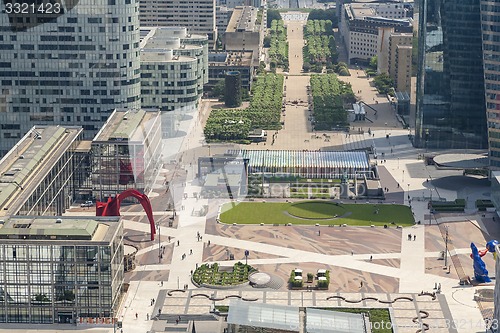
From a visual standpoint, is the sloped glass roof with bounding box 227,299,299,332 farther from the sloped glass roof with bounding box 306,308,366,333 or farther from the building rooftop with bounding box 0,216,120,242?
the building rooftop with bounding box 0,216,120,242

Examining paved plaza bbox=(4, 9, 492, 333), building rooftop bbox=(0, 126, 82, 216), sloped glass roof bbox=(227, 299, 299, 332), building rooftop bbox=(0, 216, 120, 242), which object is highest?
building rooftop bbox=(0, 126, 82, 216)

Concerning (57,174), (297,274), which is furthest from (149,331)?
(57,174)

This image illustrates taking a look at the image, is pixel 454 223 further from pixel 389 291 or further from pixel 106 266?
pixel 106 266

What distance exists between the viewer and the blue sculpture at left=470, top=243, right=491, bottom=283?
17000cm

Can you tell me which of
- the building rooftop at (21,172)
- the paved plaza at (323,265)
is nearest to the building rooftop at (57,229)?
the paved plaza at (323,265)

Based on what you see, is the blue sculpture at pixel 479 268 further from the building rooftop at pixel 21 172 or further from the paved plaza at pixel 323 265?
the building rooftop at pixel 21 172

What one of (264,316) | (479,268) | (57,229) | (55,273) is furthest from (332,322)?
(57,229)

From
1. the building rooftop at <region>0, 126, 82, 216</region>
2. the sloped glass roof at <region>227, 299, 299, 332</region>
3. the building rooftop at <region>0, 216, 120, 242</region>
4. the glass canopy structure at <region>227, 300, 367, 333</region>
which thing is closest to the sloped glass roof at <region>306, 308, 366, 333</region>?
the glass canopy structure at <region>227, 300, 367, 333</region>

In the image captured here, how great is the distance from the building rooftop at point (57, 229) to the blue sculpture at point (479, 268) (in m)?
54.2

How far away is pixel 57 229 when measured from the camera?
154375 millimetres

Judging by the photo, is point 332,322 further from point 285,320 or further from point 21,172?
point 21,172

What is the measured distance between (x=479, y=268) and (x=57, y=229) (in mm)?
63850

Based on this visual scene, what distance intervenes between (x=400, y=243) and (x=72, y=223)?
2344 inches

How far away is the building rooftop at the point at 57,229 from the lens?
6068 inches
